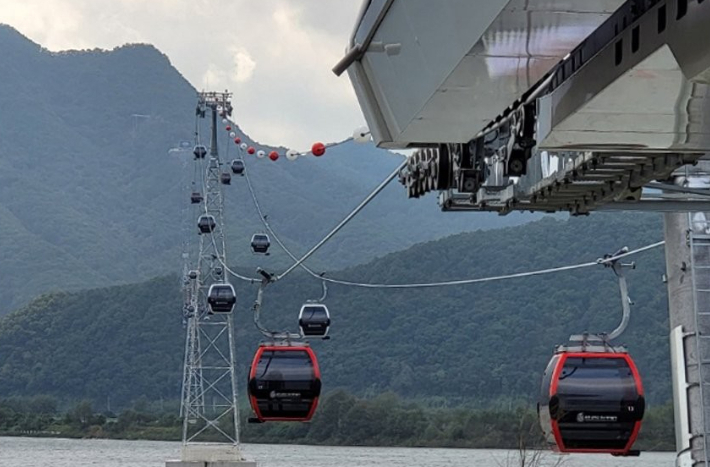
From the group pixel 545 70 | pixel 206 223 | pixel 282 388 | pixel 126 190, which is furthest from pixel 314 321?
pixel 126 190

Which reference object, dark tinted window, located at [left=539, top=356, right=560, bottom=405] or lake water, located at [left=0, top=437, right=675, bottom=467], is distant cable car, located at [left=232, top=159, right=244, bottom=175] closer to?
dark tinted window, located at [left=539, top=356, right=560, bottom=405]

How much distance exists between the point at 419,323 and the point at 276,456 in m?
13.7

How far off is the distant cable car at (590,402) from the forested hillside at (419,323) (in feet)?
169

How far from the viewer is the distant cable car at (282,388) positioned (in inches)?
627

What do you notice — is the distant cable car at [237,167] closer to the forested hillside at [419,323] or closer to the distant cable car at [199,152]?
the distant cable car at [199,152]

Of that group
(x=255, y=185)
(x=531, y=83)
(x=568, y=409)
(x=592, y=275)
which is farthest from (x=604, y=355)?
(x=255, y=185)

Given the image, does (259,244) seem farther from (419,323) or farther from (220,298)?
(419,323)

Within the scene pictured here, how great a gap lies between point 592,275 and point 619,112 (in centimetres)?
7573

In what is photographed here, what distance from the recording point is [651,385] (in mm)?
62906

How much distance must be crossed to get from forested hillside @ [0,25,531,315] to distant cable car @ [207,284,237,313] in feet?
219

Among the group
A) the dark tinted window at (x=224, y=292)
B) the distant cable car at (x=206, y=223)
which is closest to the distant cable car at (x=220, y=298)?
the dark tinted window at (x=224, y=292)

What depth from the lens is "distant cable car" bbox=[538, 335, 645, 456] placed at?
11188 millimetres

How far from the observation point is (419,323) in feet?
Result: 294

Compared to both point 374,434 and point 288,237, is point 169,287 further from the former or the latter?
point 288,237
